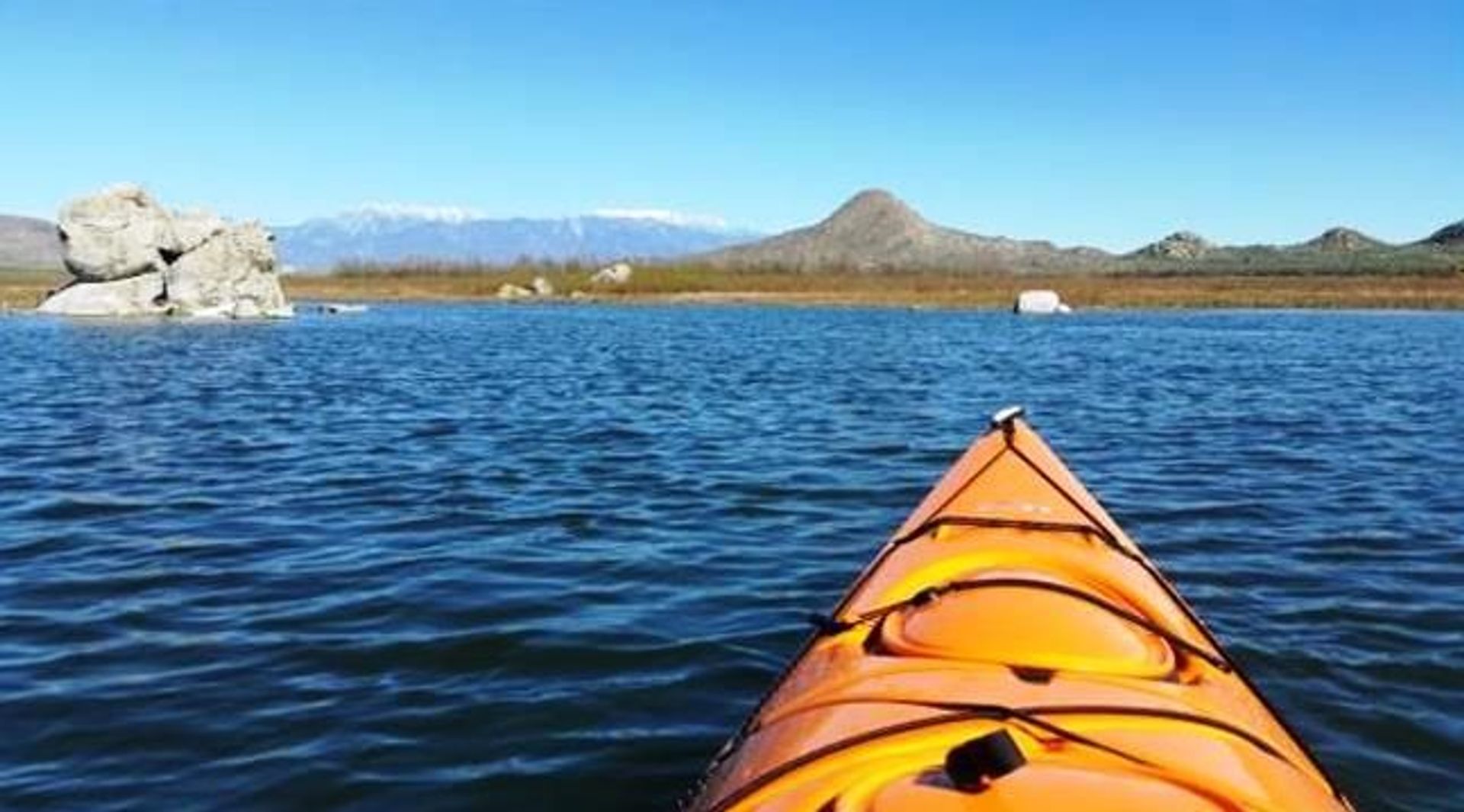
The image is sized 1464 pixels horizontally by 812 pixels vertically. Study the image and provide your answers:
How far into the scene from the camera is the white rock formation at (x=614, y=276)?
99.5 m

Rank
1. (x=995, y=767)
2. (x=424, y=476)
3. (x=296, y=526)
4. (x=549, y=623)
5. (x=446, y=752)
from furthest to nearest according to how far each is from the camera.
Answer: (x=424, y=476) → (x=296, y=526) → (x=549, y=623) → (x=446, y=752) → (x=995, y=767)

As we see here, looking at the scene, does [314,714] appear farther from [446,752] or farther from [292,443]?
[292,443]

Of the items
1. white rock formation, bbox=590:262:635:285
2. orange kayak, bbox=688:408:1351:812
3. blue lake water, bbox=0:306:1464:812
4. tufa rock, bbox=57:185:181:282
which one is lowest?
blue lake water, bbox=0:306:1464:812

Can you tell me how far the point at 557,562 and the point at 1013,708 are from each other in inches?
288

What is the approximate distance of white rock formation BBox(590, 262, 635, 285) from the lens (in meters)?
99.5

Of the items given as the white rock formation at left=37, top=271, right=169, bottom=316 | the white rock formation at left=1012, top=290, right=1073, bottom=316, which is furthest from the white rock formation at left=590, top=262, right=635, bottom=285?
the white rock formation at left=37, top=271, right=169, bottom=316

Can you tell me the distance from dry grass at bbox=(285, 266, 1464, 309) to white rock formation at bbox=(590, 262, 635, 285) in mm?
976

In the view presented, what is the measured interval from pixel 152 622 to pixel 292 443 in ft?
32.4

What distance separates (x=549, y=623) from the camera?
9.35 metres

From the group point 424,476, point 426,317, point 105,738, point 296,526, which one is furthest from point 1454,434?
point 426,317

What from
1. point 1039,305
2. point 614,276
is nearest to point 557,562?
point 1039,305

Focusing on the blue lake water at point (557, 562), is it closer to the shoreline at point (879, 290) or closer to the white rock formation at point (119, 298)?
the white rock formation at point (119, 298)

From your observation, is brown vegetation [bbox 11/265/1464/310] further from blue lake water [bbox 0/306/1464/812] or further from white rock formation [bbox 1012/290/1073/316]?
blue lake water [bbox 0/306/1464/812]

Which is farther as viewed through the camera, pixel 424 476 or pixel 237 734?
pixel 424 476
